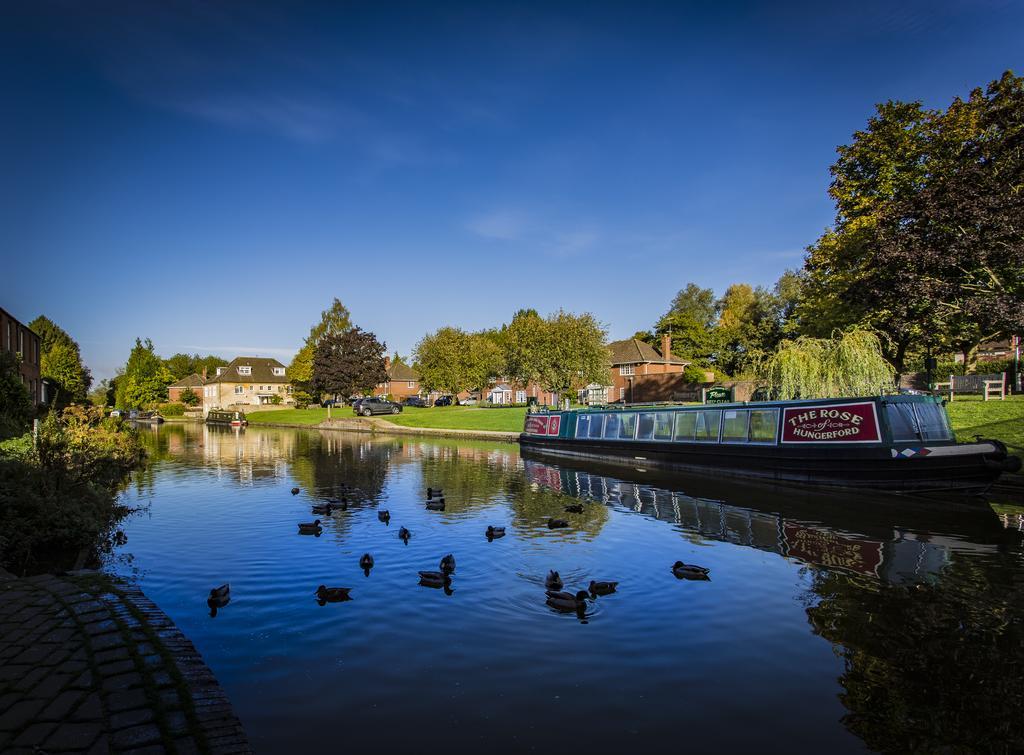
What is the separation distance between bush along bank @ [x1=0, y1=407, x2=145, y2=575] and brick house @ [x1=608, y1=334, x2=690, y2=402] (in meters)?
54.9

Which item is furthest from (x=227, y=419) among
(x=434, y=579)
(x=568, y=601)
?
(x=568, y=601)

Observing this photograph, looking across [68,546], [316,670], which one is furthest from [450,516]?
[316,670]

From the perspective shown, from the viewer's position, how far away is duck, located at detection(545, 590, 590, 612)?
848 cm

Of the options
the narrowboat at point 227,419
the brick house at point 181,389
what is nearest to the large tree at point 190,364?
the brick house at point 181,389

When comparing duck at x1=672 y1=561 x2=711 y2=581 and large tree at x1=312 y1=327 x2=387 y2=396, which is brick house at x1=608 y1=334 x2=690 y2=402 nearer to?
large tree at x1=312 y1=327 x2=387 y2=396

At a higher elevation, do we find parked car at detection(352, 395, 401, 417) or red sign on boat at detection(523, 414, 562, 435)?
parked car at detection(352, 395, 401, 417)

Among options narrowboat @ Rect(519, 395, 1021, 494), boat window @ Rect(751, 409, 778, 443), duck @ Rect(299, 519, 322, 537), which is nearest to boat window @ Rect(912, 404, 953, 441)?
narrowboat @ Rect(519, 395, 1021, 494)

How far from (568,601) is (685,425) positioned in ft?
55.8

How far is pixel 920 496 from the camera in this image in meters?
16.5

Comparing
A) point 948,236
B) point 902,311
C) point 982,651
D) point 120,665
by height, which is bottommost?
point 982,651

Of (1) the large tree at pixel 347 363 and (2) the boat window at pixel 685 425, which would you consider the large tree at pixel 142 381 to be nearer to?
(1) the large tree at pixel 347 363

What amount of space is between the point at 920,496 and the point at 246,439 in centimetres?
4145

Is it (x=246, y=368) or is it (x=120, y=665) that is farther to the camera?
(x=246, y=368)

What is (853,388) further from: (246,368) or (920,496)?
(246,368)
